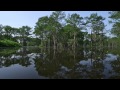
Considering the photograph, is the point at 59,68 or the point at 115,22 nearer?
the point at 59,68

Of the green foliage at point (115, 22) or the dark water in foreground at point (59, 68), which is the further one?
the green foliage at point (115, 22)

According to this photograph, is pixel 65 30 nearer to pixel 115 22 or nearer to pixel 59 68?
pixel 115 22

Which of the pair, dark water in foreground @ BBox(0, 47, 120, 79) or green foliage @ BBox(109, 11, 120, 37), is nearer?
dark water in foreground @ BBox(0, 47, 120, 79)

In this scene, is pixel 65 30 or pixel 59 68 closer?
pixel 59 68

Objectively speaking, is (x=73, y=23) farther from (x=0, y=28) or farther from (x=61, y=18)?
(x=0, y=28)

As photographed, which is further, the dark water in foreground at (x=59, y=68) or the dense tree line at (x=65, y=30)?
the dense tree line at (x=65, y=30)

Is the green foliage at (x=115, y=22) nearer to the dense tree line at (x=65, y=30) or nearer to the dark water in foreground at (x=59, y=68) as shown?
the dense tree line at (x=65, y=30)

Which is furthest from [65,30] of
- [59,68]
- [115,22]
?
[59,68]

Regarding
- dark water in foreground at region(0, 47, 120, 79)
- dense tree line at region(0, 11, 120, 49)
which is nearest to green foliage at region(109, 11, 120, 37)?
dense tree line at region(0, 11, 120, 49)

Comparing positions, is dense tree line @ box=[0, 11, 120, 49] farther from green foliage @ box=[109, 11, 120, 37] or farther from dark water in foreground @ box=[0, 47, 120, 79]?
dark water in foreground @ box=[0, 47, 120, 79]

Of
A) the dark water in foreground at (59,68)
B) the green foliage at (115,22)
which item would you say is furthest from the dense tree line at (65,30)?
the dark water in foreground at (59,68)

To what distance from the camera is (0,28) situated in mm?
56875
